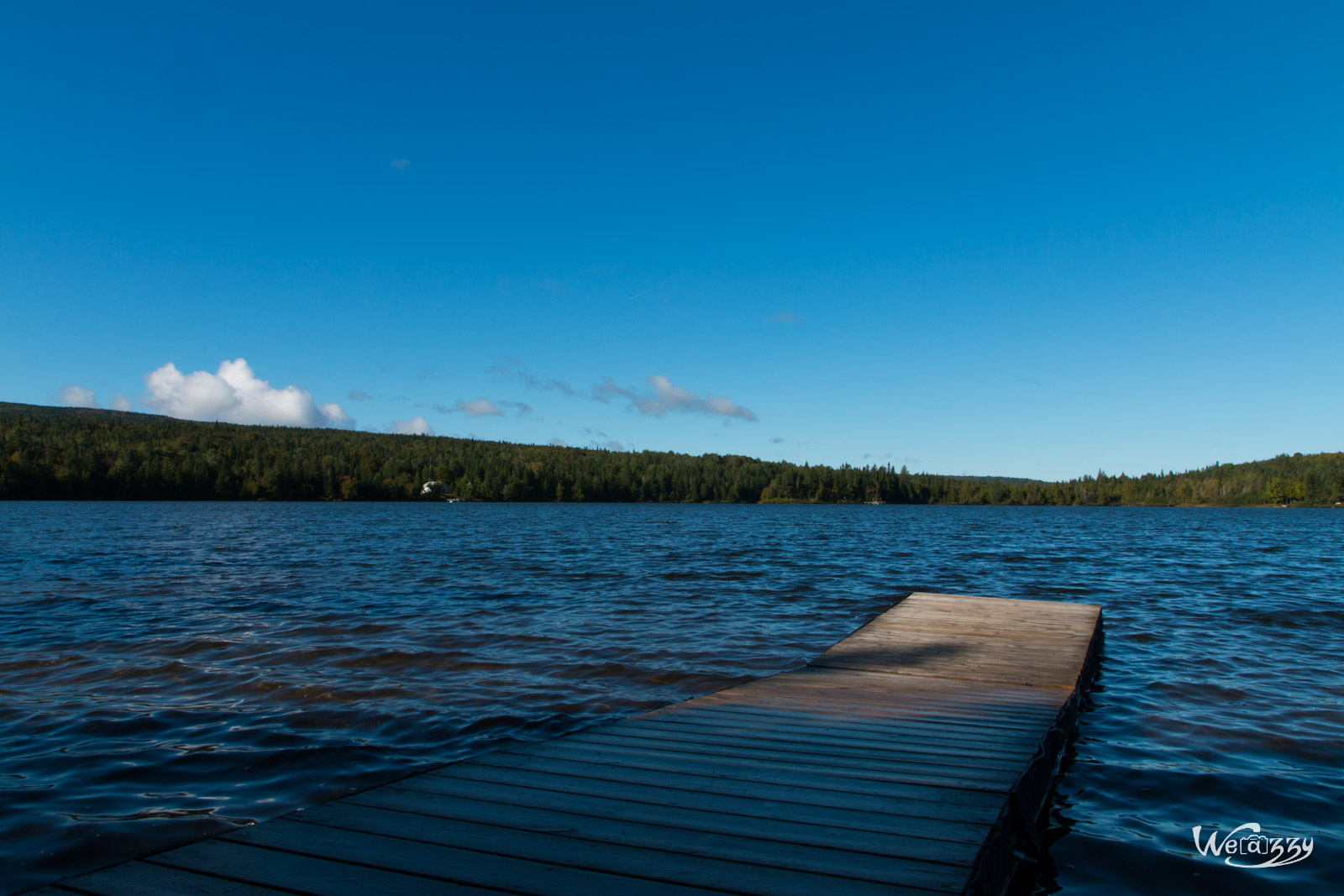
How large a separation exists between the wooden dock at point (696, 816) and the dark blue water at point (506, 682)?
1307mm

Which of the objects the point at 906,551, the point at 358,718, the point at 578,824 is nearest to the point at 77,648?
the point at 358,718

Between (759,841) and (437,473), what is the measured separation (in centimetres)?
17279

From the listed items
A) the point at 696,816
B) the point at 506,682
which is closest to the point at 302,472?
the point at 506,682

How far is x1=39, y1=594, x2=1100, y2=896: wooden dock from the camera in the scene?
149 inches

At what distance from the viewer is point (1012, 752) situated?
257 inches

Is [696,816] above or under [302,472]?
under
